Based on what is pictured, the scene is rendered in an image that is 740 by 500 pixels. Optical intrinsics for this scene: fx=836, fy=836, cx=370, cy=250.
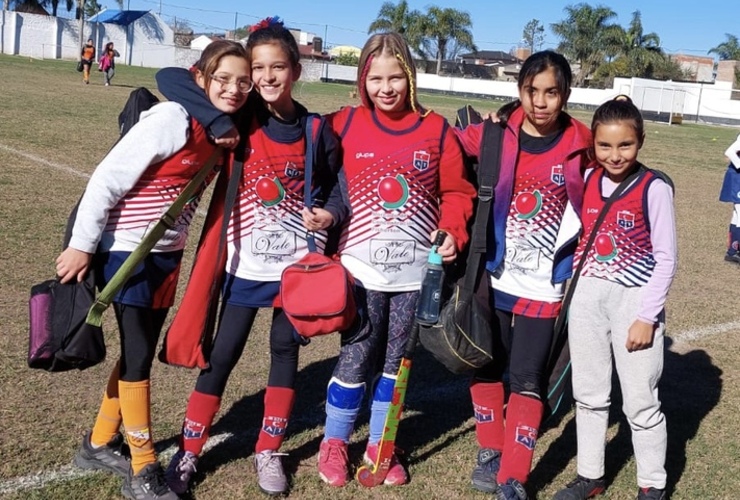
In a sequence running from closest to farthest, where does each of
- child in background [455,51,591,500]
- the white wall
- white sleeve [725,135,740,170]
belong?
child in background [455,51,591,500]
white sleeve [725,135,740,170]
the white wall

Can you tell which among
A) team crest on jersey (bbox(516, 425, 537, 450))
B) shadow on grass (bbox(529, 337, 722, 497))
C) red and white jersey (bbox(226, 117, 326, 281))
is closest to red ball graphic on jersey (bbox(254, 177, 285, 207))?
red and white jersey (bbox(226, 117, 326, 281))

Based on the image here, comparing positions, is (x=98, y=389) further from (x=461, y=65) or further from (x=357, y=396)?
(x=461, y=65)

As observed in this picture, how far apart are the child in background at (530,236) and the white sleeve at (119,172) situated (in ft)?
4.26

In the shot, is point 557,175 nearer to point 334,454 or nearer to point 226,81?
point 226,81

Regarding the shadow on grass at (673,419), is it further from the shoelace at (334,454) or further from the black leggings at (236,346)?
the black leggings at (236,346)

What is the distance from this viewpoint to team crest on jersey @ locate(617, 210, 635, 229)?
11.0 feet

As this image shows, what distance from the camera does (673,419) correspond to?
463 cm

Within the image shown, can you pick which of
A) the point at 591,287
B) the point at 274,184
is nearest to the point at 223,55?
the point at 274,184

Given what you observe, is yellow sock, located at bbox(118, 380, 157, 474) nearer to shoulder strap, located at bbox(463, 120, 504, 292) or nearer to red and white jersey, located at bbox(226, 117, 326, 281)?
red and white jersey, located at bbox(226, 117, 326, 281)

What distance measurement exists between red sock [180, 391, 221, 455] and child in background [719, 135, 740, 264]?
6.64 meters

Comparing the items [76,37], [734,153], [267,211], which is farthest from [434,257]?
[76,37]

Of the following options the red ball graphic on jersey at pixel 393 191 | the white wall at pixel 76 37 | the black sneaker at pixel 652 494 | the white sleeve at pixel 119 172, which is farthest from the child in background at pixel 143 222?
the white wall at pixel 76 37

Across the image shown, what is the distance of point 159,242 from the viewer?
125 inches

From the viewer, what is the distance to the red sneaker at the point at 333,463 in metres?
3.54
